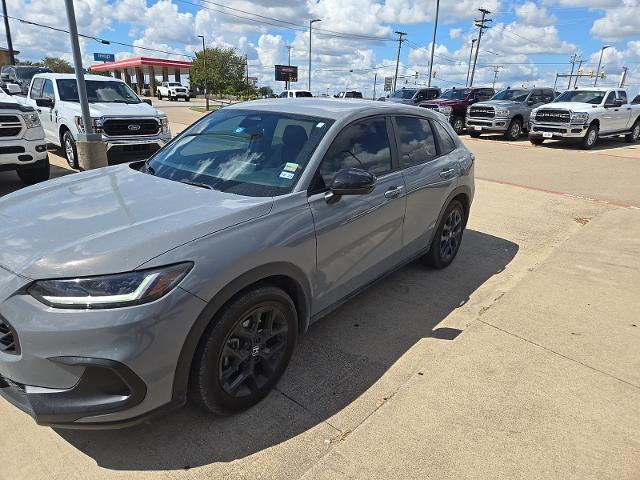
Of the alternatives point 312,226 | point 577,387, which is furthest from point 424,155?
point 577,387

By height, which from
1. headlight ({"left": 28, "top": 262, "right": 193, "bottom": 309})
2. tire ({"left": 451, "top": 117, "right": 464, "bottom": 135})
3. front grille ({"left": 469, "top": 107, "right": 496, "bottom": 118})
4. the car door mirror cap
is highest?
the car door mirror cap

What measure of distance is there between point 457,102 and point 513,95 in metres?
2.26

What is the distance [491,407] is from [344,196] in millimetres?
1557

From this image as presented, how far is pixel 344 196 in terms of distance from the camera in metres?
3.02

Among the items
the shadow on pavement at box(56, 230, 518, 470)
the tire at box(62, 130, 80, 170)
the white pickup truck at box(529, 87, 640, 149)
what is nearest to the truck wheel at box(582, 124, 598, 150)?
the white pickup truck at box(529, 87, 640, 149)

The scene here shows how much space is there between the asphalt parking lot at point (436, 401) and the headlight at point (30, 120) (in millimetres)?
5570

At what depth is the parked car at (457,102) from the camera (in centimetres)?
1962

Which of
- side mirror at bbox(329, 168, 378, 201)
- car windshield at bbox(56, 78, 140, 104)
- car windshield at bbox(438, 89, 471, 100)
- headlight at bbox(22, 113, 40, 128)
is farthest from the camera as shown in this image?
car windshield at bbox(438, 89, 471, 100)

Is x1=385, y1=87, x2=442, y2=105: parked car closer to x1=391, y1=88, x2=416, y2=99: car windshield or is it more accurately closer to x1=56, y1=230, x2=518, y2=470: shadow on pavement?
x1=391, y1=88, x2=416, y2=99: car windshield

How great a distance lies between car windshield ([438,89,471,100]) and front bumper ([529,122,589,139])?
552 centimetres

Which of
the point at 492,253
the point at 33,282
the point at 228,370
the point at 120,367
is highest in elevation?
the point at 33,282

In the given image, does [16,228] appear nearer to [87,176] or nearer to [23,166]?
[87,176]

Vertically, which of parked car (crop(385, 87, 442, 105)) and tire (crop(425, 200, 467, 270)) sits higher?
parked car (crop(385, 87, 442, 105))

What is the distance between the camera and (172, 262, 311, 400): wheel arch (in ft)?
7.07
